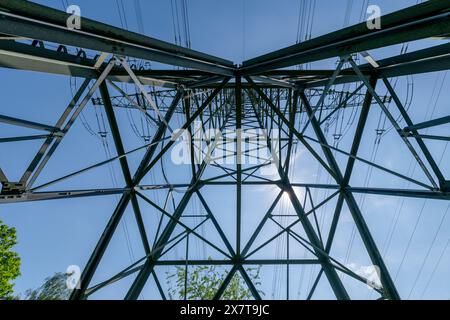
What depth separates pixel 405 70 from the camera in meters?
4.79

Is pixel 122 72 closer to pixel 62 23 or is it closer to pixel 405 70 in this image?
pixel 62 23

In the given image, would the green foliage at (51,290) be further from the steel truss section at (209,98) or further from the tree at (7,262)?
the steel truss section at (209,98)

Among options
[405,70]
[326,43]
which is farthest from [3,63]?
[405,70]

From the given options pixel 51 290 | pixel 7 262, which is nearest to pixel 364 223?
pixel 7 262

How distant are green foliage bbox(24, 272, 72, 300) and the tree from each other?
86.8 ft

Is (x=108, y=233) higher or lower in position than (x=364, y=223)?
lower

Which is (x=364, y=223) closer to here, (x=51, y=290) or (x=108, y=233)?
(x=108, y=233)

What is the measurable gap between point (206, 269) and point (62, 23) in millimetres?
11773

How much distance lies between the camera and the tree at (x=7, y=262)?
1286cm

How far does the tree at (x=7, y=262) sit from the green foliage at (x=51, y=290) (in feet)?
86.8

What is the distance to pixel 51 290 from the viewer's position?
1427 inches

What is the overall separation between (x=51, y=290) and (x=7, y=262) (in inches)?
1184

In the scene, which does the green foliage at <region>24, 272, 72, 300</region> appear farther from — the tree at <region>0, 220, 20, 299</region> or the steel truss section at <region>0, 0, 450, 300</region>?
the steel truss section at <region>0, 0, 450, 300</region>

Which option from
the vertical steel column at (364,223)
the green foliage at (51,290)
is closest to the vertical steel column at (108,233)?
the vertical steel column at (364,223)
